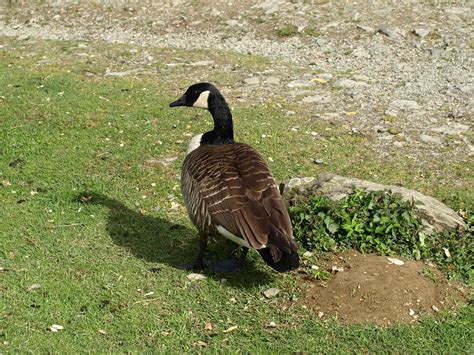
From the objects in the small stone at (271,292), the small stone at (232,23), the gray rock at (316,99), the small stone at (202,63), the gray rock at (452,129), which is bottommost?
the small stone at (232,23)

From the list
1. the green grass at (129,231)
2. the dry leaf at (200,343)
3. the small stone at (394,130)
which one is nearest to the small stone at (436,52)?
the small stone at (394,130)

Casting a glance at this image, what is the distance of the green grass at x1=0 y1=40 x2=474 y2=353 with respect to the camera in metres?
5.21

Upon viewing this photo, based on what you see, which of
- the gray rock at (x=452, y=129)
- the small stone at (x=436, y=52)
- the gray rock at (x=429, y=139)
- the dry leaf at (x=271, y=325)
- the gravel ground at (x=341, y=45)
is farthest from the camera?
the small stone at (x=436, y=52)

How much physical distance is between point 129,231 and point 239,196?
192cm

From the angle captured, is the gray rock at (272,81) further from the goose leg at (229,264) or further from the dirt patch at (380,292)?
the dirt patch at (380,292)

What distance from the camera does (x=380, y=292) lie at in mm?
5551

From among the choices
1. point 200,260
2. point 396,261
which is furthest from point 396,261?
point 200,260

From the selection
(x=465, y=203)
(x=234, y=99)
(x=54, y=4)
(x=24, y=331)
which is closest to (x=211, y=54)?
(x=234, y=99)

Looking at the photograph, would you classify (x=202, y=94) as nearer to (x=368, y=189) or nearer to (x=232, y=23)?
(x=368, y=189)

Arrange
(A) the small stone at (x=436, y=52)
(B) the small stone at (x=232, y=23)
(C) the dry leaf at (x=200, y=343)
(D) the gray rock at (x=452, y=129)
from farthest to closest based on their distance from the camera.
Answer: (B) the small stone at (x=232, y=23) < (A) the small stone at (x=436, y=52) < (D) the gray rock at (x=452, y=129) < (C) the dry leaf at (x=200, y=343)

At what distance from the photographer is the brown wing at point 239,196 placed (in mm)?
5344

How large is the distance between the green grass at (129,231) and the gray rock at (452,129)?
1.12 m

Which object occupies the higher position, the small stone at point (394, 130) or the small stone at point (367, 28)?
the small stone at point (394, 130)

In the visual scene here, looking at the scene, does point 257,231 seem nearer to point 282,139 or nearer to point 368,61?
point 282,139
